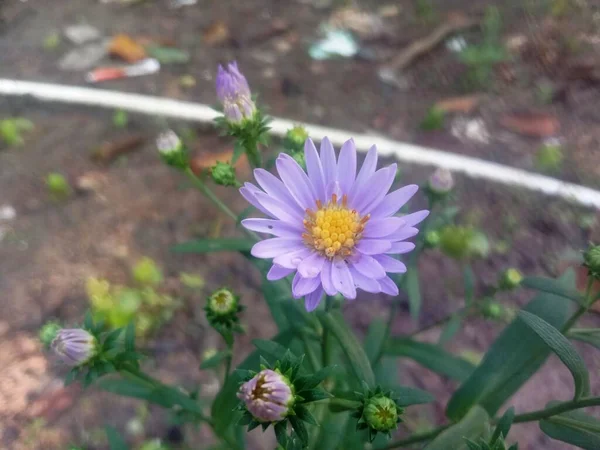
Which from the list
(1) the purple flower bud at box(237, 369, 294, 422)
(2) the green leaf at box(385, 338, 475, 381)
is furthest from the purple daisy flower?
(2) the green leaf at box(385, 338, 475, 381)

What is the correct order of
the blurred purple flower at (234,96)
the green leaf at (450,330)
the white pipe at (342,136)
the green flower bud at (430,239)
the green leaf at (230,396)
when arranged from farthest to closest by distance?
the white pipe at (342,136) → the green leaf at (450,330) → the green flower bud at (430,239) → the green leaf at (230,396) → the blurred purple flower at (234,96)

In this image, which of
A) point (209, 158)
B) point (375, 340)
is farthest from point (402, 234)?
point (209, 158)

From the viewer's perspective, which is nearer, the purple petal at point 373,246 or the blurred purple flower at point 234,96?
the purple petal at point 373,246

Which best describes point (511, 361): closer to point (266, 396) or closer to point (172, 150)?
point (266, 396)

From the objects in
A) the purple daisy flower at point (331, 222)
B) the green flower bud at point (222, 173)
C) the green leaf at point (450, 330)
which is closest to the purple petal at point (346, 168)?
the purple daisy flower at point (331, 222)

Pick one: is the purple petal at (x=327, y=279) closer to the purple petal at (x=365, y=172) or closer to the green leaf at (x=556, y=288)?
the purple petal at (x=365, y=172)

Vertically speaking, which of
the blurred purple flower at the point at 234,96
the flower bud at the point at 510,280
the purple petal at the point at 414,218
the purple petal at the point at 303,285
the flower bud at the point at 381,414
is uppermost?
the blurred purple flower at the point at 234,96
